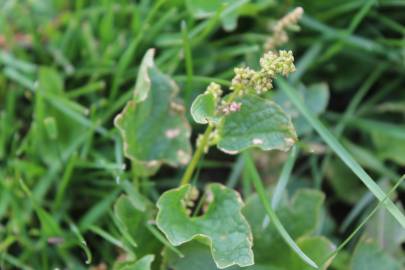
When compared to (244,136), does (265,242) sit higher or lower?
lower

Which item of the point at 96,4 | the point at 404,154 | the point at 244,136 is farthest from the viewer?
the point at 96,4

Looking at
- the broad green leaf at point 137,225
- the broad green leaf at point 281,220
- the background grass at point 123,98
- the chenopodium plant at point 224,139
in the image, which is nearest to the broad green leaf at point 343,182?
the background grass at point 123,98

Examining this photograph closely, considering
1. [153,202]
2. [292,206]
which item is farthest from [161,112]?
[292,206]

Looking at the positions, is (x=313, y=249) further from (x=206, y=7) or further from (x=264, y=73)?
(x=206, y=7)

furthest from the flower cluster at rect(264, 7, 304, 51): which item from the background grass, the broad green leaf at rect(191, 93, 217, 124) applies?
the broad green leaf at rect(191, 93, 217, 124)

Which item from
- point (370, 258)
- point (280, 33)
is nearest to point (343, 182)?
point (370, 258)

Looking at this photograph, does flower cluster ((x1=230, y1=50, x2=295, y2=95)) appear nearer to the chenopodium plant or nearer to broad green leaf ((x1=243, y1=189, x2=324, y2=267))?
the chenopodium plant

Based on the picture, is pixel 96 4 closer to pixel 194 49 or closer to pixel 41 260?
pixel 194 49
